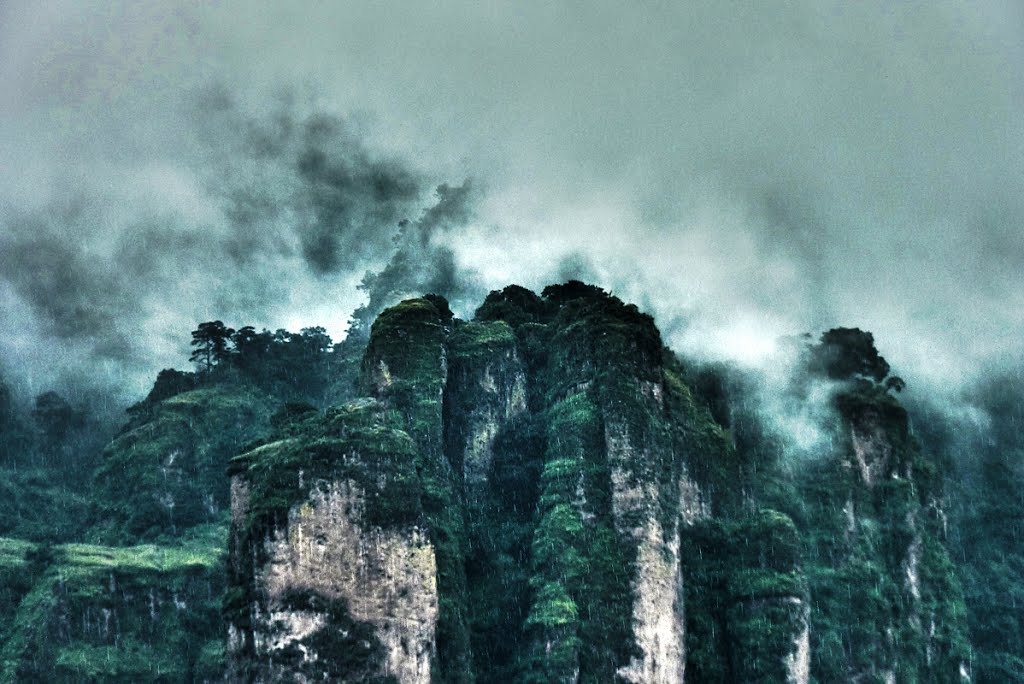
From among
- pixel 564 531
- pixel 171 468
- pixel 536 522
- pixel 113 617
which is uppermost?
pixel 171 468

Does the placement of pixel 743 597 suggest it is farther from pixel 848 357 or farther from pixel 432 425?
pixel 848 357

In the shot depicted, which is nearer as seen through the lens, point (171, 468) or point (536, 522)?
point (536, 522)

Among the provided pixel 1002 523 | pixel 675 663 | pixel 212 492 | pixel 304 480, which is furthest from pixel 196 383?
pixel 1002 523

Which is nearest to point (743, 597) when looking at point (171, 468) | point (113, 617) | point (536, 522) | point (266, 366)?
point (536, 522)

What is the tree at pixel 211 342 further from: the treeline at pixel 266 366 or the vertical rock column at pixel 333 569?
the vertical rock column at pixel 333 569

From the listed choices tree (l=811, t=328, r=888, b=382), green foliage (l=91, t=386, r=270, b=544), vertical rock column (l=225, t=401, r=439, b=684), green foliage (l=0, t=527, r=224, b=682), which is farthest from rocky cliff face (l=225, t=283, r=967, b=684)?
green foliage (l=91, t=386, r=270, b=544)
